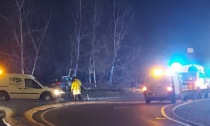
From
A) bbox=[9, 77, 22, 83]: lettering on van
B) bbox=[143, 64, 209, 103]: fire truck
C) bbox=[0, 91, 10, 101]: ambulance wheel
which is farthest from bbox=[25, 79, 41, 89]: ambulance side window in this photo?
bbox=[143, 64, 209, 103]: fire truck

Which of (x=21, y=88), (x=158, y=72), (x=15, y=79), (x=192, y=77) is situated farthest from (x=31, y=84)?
(x=192, y=77)

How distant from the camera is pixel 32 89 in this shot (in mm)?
30375

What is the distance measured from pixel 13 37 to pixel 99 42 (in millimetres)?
12000

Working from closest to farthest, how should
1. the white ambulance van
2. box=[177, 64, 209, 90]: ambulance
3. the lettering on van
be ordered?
the white ambulance van → the lettering on van → box=[177, 64, 209, 90]: ambulance

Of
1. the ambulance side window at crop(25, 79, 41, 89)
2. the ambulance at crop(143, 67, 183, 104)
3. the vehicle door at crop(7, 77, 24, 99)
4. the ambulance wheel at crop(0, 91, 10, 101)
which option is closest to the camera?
the ambulance at crop(143, 67, 183, 104)

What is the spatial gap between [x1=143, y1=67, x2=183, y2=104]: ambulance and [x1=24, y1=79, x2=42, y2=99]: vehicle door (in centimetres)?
756

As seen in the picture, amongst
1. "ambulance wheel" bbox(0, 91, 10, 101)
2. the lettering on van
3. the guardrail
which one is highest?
the lettering on van

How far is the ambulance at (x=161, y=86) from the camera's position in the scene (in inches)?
1118

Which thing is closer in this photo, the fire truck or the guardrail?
the fire truck

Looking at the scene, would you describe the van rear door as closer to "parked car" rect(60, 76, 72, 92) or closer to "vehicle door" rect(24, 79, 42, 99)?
"vehicle door" rect(24, 79, 42, 99)

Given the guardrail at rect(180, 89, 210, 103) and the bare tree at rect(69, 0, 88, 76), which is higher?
the bare tree at rect(69, 0, 88, 76)

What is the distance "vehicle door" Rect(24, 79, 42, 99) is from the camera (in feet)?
99.3

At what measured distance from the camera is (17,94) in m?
30.0

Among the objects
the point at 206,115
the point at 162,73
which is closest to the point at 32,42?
the point at 162,73
